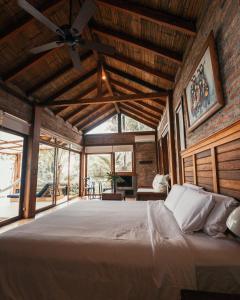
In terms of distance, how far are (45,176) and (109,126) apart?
3888mm

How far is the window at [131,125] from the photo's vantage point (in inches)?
306

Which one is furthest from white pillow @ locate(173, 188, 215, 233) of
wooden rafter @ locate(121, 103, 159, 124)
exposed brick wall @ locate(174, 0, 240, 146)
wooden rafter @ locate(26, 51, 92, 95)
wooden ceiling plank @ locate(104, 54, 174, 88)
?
wooden rafter @ locate(121, 103, 159, 124)

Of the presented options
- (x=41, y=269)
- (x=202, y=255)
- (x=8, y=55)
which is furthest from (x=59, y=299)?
(x=8, y=55)

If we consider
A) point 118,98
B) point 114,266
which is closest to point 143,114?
point 118,98

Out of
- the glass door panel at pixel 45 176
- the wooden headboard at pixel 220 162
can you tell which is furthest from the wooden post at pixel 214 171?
the glass door panel at pixel 45 176

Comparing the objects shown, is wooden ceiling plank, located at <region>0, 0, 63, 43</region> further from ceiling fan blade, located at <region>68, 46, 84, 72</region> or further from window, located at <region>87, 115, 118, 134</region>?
window, located at <region>87, 115, 118, 134</region>

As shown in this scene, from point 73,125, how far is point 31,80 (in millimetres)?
3036

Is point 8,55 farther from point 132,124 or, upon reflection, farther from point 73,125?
point 132,124

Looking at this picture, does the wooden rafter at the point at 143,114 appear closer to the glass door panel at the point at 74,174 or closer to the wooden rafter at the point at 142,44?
the glass door panel at the point at 74,174

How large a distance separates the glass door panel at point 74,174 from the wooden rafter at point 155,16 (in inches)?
214

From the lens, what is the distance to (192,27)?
2.46 m

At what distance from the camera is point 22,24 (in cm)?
280

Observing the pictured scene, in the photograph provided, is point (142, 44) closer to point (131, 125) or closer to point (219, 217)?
point (219, 217)

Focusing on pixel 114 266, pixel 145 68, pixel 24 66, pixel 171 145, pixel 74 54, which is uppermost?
pixel 145 68
